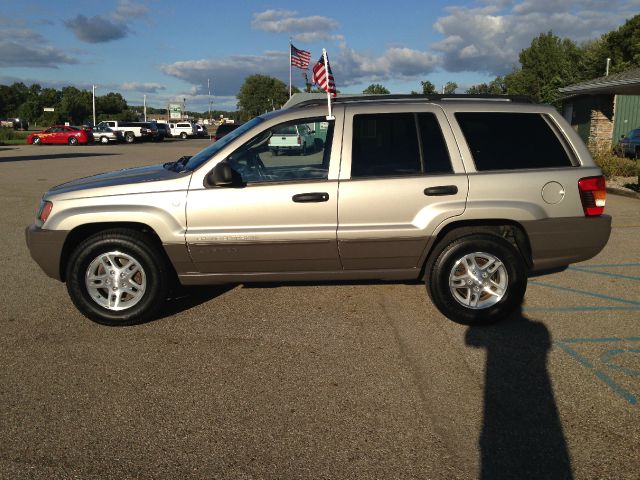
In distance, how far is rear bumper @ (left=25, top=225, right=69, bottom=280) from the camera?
457cm

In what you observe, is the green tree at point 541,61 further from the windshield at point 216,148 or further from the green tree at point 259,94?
the windshield at point 216,148

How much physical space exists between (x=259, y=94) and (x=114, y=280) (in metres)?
98.8

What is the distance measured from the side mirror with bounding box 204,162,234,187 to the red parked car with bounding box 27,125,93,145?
44.3m

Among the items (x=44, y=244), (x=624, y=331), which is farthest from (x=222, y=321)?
(x=624, y=331)

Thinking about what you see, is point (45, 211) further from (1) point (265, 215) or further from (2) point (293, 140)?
(2) point (293, 140)

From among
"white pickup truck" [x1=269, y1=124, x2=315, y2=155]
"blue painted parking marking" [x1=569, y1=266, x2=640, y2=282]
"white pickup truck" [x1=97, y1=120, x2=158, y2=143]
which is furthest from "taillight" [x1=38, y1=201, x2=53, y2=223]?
"white pickup truck" [x1=97, y1=120, x2=158, y2=143]

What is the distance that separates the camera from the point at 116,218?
14.8ft

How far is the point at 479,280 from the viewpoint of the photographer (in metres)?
4.68

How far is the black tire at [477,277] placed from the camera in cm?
461

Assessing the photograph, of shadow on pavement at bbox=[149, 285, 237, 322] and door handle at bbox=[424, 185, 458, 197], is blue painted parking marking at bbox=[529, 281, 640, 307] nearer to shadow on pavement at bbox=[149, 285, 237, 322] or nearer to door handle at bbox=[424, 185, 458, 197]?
door handle at bbox=[424, 185, 458, 197]

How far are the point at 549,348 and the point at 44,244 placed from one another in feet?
13.6

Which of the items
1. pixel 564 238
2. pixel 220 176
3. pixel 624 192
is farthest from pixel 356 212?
pixel 624 192

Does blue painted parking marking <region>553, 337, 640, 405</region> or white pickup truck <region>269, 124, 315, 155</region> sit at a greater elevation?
white pickup truck <region>269, 124, 315, 155</region>

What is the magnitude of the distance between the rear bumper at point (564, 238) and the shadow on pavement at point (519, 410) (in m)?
0.62
